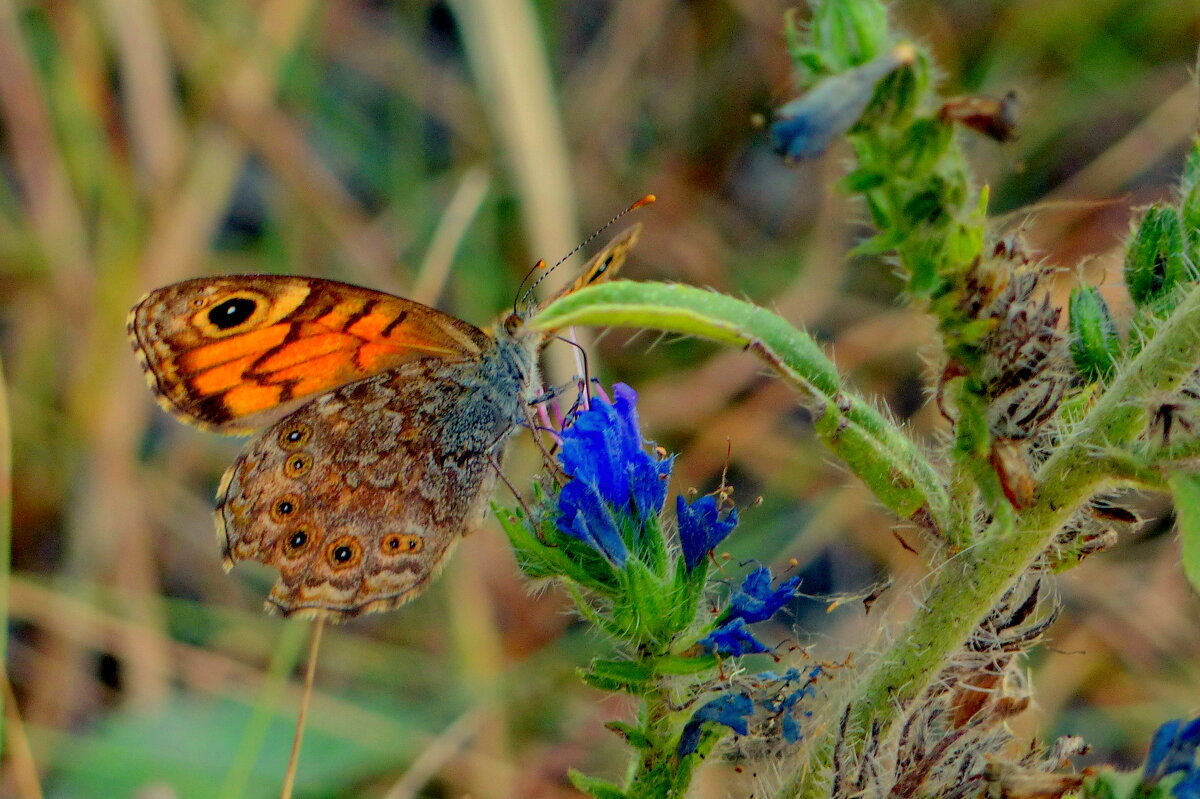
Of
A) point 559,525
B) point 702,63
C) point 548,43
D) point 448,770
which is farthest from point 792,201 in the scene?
point 559,525

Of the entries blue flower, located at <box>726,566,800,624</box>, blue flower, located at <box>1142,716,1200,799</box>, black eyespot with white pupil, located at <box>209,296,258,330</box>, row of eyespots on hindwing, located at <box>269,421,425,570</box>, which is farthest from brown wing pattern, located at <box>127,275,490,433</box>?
blue flower, located at <box>1142,716,1200,799</box>

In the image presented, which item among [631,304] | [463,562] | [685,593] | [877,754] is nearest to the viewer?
[631,304]

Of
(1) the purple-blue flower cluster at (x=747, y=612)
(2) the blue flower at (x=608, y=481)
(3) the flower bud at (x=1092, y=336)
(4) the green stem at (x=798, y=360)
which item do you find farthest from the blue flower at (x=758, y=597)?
(3) the flower bud at (x=1092, y=336)

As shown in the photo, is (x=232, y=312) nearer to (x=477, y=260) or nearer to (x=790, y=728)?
(x=790, y=728)

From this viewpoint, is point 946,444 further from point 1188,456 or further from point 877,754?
point 877,754

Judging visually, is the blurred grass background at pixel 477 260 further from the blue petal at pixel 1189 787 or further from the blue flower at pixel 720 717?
the blue petal at pixel 1189 787

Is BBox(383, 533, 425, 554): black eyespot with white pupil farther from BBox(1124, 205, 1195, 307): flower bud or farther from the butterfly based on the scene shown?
BBox(1124, 205, 1195, 307): flower bud
